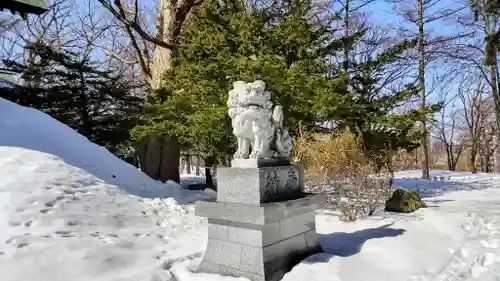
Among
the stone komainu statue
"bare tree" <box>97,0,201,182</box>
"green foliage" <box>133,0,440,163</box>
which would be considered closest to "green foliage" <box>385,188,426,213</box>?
"green foliage" <box>133,0,440,163</box>

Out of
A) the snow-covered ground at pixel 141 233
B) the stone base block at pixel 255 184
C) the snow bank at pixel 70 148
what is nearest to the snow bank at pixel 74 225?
the snow-covered ground at pixel 141 233

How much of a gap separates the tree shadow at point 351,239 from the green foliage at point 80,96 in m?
9.65

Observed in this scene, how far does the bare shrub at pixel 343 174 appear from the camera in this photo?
653cm

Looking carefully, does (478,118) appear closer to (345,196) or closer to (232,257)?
(345,196)

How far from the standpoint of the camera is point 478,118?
23.8 metres

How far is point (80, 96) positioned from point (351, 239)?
11686 millimetres

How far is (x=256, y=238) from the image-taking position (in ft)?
12.3

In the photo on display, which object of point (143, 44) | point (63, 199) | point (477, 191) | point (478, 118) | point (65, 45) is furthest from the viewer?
point (478, 118)

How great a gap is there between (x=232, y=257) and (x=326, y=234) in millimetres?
1973

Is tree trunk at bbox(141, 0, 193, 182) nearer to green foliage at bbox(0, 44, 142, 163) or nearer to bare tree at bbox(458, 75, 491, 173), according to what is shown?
green foliage at bbox(0, 44, 142, 163)

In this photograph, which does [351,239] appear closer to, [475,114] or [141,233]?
[141,233]

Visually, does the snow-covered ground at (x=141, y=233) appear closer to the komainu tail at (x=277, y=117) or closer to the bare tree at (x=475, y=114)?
the komainu tail at (x=277, y=117)

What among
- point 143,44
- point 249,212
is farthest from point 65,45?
point 249,212

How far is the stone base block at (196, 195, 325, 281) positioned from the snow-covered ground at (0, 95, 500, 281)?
0.52ft
